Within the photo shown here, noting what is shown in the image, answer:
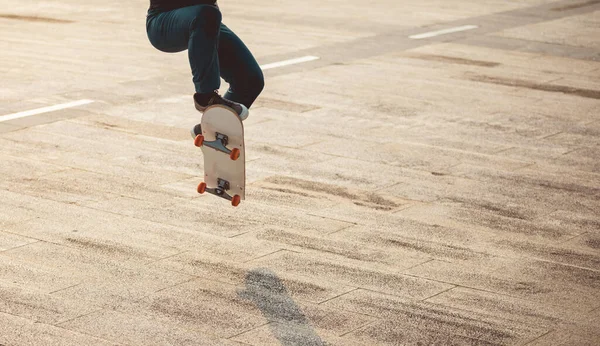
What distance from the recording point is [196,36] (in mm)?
7410

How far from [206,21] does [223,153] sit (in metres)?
0.96

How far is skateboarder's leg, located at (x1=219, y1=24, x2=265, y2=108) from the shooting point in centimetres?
787

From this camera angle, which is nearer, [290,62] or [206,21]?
[206,21]

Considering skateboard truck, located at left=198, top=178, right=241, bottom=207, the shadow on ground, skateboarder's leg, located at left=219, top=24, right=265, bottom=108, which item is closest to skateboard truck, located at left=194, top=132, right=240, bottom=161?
skateboard truck, located at left=198, top=178, right=241, bottom=207

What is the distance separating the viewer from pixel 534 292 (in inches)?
277

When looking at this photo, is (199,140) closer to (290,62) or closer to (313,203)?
(313,203)

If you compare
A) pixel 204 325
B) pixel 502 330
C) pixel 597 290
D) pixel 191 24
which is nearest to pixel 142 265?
pixel 204 325

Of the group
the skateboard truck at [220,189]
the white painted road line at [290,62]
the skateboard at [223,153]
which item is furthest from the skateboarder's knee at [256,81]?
the white painted road line at [290,62]

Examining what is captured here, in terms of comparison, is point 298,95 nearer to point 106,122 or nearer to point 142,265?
point 106,122

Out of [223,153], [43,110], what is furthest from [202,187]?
A: [43,110]

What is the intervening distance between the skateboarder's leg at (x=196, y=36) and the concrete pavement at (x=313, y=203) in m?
1.20

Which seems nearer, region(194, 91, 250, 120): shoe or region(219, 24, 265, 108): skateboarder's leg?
region(194, 91, 250, 120): shoe

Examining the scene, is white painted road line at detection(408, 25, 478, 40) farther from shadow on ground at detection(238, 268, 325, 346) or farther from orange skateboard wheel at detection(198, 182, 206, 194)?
shadow on ground at detection(238, 268, 325, 346)

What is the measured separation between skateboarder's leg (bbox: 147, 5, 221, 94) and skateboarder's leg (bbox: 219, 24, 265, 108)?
0.99 ft
